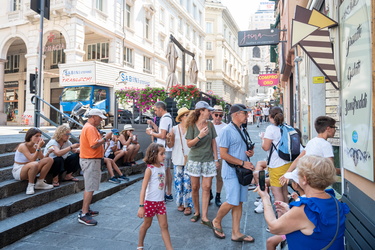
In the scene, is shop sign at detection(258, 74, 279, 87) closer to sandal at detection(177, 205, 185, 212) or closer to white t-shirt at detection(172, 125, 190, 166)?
white t-shirt at detection(172, 125, 190, 166)

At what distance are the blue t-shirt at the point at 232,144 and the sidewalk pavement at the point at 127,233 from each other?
2.98 ft

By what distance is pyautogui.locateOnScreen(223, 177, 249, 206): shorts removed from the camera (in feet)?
11.6

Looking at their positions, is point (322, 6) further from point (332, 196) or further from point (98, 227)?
point (98, 227)

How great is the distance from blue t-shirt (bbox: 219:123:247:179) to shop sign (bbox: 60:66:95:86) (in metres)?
14.7

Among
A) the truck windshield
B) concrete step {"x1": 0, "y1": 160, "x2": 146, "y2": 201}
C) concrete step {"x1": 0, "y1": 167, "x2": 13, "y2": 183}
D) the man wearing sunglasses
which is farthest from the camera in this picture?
the truck windshield

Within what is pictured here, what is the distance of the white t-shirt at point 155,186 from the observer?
3.34 meters

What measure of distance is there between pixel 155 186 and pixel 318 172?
6.44 feet

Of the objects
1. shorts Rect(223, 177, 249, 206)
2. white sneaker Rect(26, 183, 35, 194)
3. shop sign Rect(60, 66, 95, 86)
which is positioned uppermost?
shop sign Rect(60, 66, 95, 86)

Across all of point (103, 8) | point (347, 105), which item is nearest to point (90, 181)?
point (347, 105)

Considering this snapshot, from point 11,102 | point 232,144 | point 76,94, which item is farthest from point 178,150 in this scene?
point 11,102

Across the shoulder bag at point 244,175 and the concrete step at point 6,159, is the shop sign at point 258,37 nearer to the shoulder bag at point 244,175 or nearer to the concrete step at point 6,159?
the shoulder bag at point 244,175

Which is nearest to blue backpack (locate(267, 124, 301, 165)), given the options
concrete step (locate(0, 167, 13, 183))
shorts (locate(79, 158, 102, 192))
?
shorts (locate(79, 158, 102, 192))

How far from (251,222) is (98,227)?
2.32 meters

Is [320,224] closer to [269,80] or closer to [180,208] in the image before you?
[180,208]
